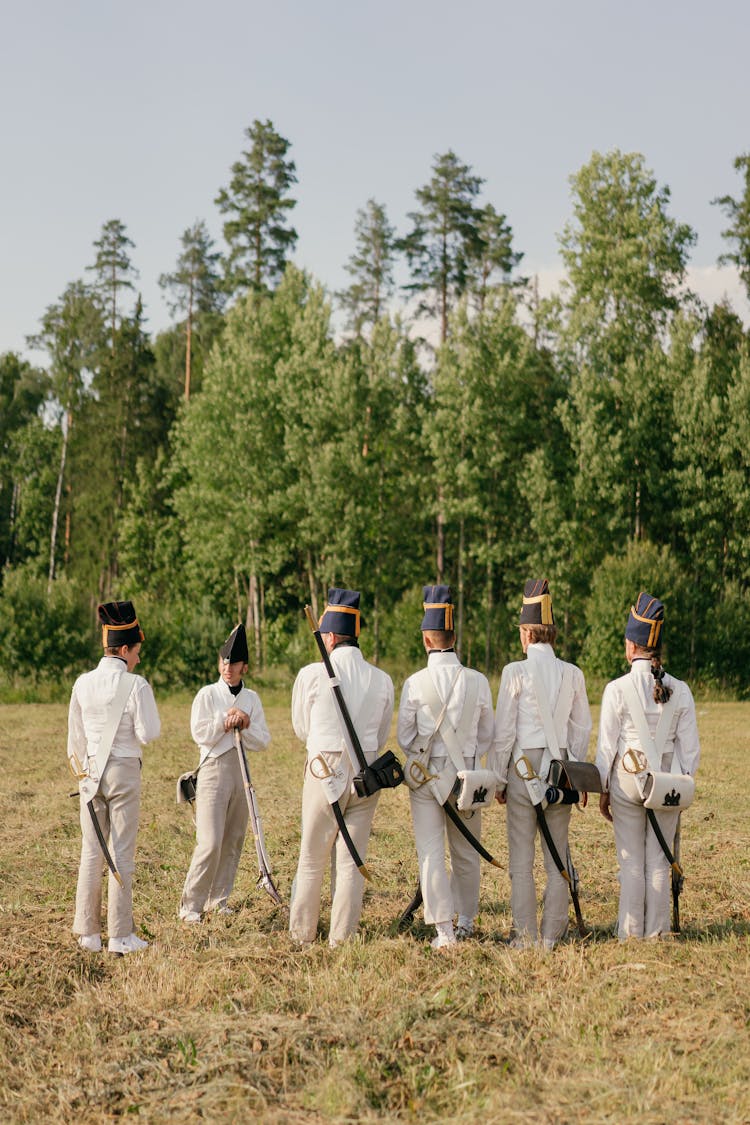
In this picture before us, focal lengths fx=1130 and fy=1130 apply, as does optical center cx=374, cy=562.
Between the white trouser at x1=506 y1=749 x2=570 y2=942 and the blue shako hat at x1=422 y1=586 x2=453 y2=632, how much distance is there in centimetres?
105

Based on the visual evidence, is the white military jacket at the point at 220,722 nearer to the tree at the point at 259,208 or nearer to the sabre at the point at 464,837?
the sabre at the point at 464,837

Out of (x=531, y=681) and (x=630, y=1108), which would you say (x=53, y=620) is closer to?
(x=531, y=681)

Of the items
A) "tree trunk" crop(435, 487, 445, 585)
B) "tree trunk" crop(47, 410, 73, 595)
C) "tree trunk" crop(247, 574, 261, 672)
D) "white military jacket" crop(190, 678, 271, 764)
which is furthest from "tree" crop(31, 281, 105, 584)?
"white military jacket" crop(190, 678, 271, 764)

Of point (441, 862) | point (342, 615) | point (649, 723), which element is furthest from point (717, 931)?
point (342, 615)

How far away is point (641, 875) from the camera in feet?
25.4

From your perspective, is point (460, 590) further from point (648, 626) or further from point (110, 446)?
point (648, 626)

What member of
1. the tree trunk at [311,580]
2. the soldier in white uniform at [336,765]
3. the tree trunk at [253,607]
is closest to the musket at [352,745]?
the soldier in white uniform at [336,765]

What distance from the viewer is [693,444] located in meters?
37.4

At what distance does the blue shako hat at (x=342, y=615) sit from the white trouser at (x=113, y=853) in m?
1.69

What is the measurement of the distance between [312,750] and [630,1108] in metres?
3.29

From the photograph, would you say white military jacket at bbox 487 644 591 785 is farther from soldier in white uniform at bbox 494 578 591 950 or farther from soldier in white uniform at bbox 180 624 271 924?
soldier in white uniform at bbox 180 624 271 924

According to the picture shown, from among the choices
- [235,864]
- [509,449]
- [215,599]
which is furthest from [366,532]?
[235,864]

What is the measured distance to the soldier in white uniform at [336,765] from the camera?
25.2 feet

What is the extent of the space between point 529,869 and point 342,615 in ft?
7.13
